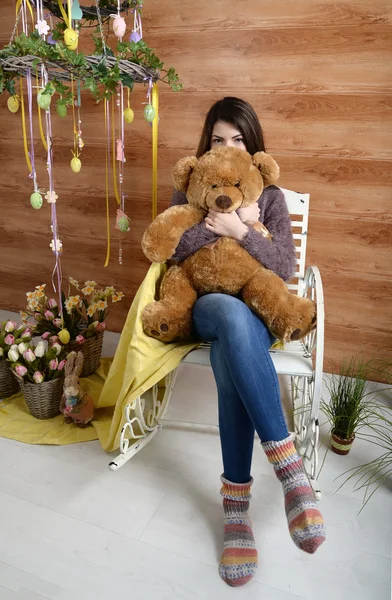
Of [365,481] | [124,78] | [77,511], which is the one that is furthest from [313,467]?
[124,78]

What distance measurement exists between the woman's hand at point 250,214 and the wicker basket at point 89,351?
32.4 inches

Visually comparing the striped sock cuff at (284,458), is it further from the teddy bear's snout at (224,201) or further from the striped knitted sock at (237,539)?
the teddy bear's snout at (224,201)

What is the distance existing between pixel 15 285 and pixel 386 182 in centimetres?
190

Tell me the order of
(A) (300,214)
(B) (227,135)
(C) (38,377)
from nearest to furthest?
(B) (227,135), (C) (38,377), (A) (300,214)

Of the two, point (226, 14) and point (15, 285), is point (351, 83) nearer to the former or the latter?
point (226, 14)

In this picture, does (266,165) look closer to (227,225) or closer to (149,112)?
(227,225)

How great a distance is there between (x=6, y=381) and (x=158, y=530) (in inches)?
34.0

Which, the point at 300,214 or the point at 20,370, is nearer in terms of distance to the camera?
the point at 20,370

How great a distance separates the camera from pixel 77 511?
4.19 ft

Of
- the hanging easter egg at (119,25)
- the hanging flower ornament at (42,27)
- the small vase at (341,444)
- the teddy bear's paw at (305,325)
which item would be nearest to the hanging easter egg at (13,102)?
the hanging flower ornament at (42,27)

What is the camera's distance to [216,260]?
1346mm

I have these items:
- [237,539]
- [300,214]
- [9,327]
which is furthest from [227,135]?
[237,539]

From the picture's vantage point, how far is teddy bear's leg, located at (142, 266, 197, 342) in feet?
4.28

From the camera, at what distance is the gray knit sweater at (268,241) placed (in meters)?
1.34
